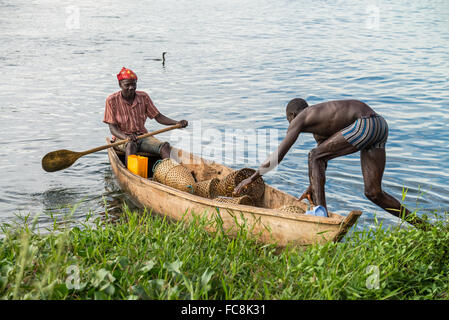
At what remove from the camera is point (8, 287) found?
3.62 m

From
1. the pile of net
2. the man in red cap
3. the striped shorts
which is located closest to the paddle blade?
the man in red cap

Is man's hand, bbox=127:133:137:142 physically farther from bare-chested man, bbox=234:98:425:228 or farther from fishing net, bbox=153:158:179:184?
bare-chested man, bbox=234:98:425:228

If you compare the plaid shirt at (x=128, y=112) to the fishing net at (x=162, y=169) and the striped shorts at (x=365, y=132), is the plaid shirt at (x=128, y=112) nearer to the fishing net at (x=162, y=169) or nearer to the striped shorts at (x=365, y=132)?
the fishing net at (x=162, y=169)

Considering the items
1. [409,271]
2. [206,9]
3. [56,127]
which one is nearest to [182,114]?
[56,127]

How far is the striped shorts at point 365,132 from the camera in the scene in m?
5.26

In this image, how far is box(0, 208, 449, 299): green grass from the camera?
356cm

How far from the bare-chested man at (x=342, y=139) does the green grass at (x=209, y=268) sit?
0.82 m

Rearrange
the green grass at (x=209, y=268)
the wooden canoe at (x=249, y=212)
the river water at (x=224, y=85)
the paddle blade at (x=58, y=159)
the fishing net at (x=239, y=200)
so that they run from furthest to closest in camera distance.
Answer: the river water at (x=224, y=85) < the paddle blade at (x=58, y=159) < the fishing net at (x=239, y=200) < the wooden canoe at (x=249, y=212) < the green grass at (x=209, y=268)

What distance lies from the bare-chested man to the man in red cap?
272 centimetres

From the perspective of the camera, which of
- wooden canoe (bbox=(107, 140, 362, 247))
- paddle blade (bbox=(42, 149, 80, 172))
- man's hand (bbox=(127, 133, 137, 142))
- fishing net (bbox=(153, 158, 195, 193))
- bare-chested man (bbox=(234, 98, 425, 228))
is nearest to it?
wooden canoe (bbox=(107, 140, 362, 247))

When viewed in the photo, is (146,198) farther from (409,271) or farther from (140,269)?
(409,271)

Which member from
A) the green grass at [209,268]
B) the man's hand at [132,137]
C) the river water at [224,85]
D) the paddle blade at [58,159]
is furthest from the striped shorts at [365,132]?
the paddle blade at [58,159]

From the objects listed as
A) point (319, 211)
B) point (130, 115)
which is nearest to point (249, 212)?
point (319, 211)

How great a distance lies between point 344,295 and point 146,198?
375 cm
